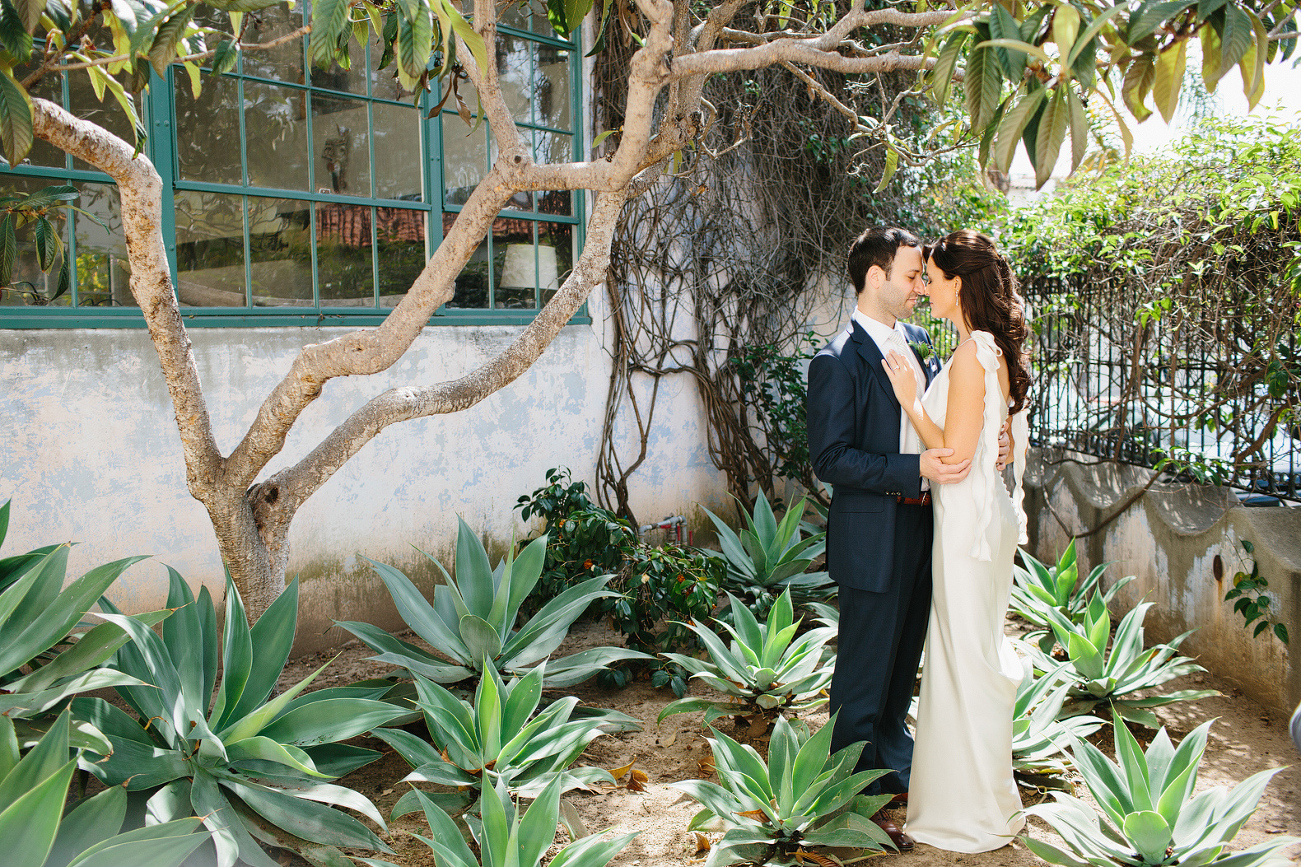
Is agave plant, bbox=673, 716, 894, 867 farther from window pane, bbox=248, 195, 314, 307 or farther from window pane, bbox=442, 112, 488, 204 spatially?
window pane, bbox=442, 112, 488, 204

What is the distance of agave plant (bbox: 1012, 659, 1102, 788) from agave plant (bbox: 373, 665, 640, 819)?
1.41 metres

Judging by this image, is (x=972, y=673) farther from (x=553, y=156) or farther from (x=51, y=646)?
(x=553, y=156)

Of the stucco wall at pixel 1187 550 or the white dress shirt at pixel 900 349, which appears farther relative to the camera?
the stucco wall at pixel 1187 550

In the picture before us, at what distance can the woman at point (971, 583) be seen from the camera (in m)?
2.65

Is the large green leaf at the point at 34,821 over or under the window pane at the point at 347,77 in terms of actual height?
under

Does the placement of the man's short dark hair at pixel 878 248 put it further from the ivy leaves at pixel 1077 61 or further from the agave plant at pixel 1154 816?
the agave plant at pixel 1154 816

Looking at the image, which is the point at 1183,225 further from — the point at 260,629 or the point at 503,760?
the point at 260,629

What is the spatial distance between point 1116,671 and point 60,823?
3.45m

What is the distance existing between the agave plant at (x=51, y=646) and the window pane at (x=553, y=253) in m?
3.42

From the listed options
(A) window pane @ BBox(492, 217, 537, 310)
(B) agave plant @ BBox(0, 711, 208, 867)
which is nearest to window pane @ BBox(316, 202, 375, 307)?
(A) window pane @ BBox(492, 217, 537, 310)

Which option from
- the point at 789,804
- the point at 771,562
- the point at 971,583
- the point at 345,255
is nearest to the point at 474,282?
the point at 345,255

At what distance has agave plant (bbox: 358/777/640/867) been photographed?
83.0 inches

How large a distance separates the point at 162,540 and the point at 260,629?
1409mm

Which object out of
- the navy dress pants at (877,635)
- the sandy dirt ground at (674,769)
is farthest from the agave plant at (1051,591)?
the navy dress pants at (877,635)
